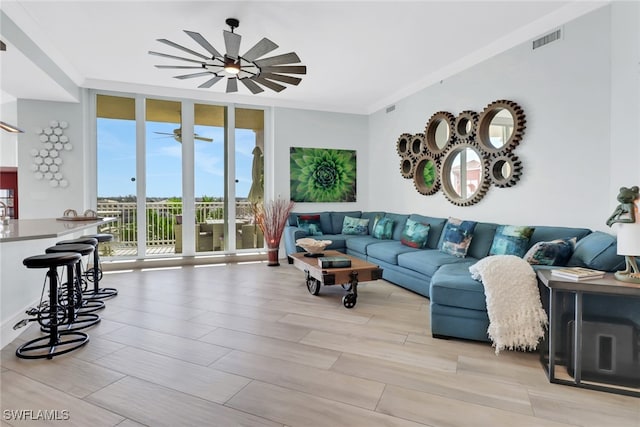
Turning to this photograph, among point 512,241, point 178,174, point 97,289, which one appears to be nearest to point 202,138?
point 178,174

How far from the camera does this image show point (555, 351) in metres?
2.36

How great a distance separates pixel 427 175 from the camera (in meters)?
5.44

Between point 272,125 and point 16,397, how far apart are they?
550 centimetres

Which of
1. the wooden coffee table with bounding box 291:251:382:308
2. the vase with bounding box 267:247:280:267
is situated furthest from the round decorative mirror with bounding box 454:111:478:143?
the vase with bounding box 267:247:280:267

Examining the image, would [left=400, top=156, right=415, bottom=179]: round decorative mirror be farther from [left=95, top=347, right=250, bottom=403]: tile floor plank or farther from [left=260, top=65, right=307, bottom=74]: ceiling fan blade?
[left=95, top=347, right=250, bottom=403]: tile floor plank

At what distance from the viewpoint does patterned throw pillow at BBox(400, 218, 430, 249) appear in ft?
15.4

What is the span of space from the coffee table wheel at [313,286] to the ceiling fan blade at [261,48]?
8.61 feet

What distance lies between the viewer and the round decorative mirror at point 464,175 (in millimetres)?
4336

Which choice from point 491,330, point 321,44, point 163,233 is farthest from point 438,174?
point 163,233

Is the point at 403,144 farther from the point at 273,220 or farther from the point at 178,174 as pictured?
the point at 178,174

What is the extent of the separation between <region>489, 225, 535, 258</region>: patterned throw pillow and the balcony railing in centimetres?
455

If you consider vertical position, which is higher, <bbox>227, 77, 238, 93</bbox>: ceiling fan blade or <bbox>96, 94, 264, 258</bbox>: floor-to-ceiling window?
<bbox>227, 77, 238, 93</bbox>: ceiling fan blade

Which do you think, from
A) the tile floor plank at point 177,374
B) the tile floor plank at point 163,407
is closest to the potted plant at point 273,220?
the tile floor plank at point 177,374

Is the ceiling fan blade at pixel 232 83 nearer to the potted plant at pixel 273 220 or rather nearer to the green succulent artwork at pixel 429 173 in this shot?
the potted plant at pixel 273 220
